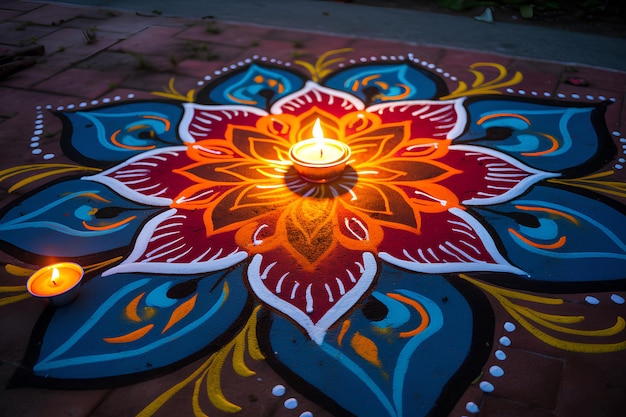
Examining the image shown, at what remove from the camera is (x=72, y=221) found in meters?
1.96

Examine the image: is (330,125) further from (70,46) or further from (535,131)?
(70,46)

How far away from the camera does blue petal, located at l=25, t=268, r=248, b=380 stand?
1.44m

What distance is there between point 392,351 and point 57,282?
1.07 m

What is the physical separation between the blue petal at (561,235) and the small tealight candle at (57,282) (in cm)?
145

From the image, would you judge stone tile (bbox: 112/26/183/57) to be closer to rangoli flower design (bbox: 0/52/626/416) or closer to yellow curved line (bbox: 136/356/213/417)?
rangoli flower design (bbox: 0/52/626/416)

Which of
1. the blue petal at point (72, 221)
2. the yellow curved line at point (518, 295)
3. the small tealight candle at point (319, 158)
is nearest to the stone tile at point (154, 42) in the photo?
the blue petal at point (72, 221)

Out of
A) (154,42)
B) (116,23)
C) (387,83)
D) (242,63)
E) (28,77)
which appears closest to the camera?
(387,83)

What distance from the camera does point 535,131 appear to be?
2.43 meters

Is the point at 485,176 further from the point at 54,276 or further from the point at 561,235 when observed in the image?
the point at 54,276

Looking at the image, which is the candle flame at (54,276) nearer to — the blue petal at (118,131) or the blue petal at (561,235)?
the blue petal at (118,131)

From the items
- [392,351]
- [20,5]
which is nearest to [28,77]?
[20,5]

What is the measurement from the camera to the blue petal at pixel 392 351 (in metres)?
1.34

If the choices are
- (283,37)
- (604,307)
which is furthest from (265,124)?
(604,307)

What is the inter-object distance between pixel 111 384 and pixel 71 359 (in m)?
0.17
